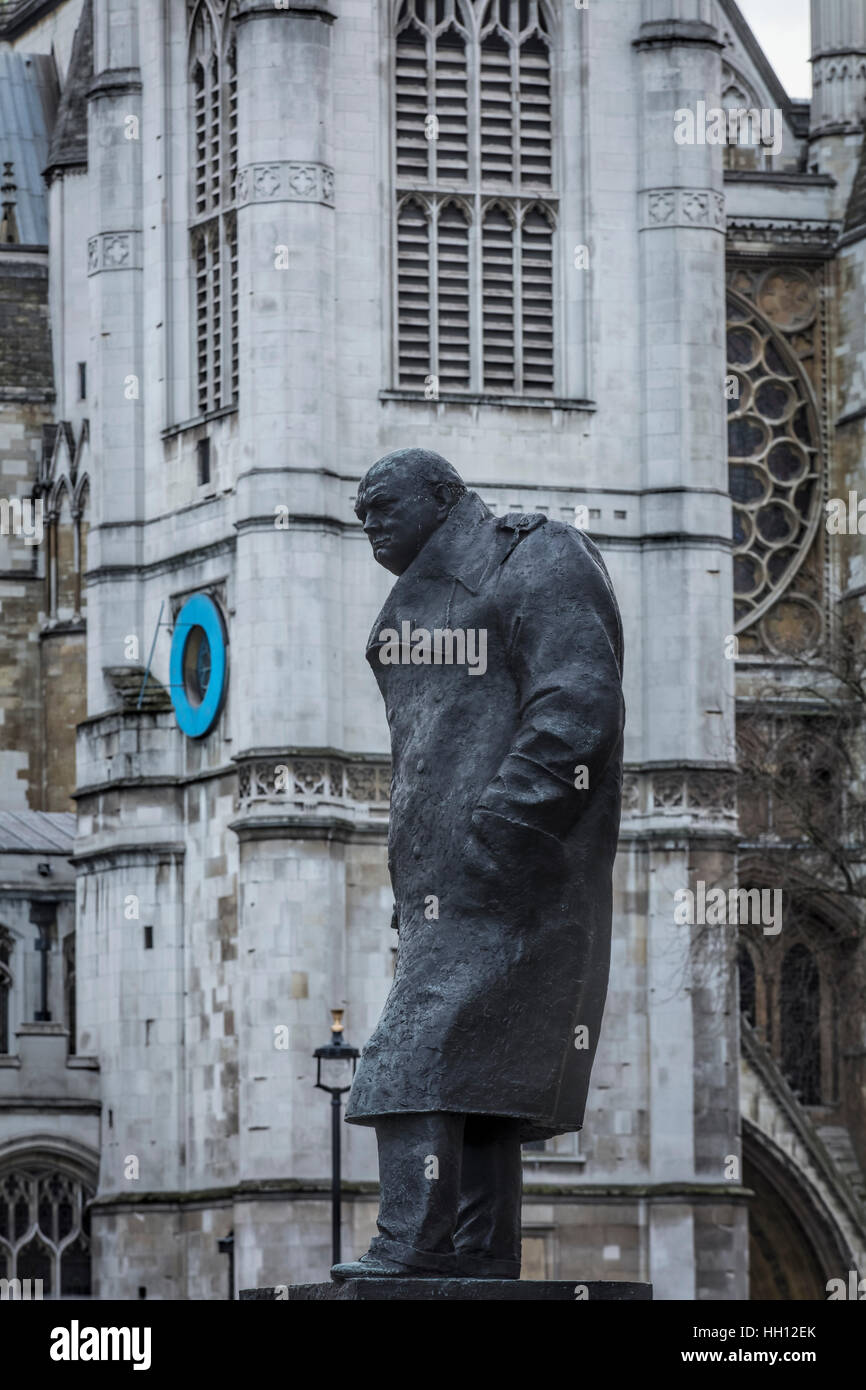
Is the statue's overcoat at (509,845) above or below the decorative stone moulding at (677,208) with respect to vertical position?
below

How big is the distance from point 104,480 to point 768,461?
1283cm

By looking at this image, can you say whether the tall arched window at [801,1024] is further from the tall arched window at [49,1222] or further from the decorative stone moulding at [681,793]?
the tall arched window at [49,1222]

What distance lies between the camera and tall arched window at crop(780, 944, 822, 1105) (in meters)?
57.0

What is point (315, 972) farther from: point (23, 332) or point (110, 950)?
point (23, 332)

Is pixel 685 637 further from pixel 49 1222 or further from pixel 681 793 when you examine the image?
pixel 49 1222

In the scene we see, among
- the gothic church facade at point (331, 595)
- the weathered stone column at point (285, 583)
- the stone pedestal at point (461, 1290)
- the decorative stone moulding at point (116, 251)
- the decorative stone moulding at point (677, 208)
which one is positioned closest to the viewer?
the stone pedestal at point (461, 1290)

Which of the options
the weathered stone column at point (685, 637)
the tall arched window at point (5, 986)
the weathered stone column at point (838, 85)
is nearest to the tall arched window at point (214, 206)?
the weathered stone column at point (685, 637)

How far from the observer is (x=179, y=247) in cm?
5247

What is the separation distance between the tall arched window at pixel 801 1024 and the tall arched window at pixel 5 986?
12052 millimetres

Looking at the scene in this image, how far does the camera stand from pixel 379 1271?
11531mm

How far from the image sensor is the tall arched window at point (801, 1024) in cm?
5697

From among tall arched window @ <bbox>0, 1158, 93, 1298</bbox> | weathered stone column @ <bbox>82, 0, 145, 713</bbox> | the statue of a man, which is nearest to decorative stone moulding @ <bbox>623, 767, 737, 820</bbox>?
weathered stone column @ <bbox>82, 0, 145, 713</bbox>
